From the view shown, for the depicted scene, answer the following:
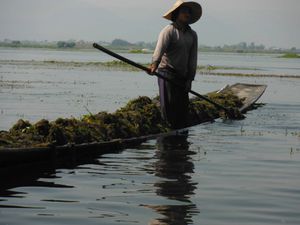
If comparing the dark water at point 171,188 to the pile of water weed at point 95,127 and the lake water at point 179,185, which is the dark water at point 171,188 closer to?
the lake water at point 179,185

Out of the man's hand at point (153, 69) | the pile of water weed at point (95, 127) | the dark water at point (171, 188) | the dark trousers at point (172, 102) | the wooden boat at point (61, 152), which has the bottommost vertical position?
the dark water at point (171, 188)

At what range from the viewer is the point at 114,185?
709cm

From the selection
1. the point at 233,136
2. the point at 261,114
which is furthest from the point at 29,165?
the point at 261,114

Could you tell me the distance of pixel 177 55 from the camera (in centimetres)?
1039

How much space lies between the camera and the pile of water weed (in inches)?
313

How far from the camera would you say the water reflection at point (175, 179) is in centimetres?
589

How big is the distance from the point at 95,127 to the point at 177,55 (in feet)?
6.10

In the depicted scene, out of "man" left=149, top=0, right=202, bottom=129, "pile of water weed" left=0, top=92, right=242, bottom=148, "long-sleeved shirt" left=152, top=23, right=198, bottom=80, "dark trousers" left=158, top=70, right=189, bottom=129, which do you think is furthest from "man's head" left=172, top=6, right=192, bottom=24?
"pile of water weed" left=0, top=92, right=242, bottom=148

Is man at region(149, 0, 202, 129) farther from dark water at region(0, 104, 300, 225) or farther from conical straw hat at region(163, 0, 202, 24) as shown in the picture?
dark water at region(0, 104, 300, 225)

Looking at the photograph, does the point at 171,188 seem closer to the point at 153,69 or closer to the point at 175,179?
Answer: the point at 175,179

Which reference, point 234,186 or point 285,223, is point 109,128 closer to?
point 234,186

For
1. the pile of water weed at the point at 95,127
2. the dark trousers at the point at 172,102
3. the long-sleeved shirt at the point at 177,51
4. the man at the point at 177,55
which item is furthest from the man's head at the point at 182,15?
the pile of water weed at the point at 95,127

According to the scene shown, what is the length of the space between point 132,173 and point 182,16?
319cm

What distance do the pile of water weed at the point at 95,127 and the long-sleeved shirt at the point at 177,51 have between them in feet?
3.00
